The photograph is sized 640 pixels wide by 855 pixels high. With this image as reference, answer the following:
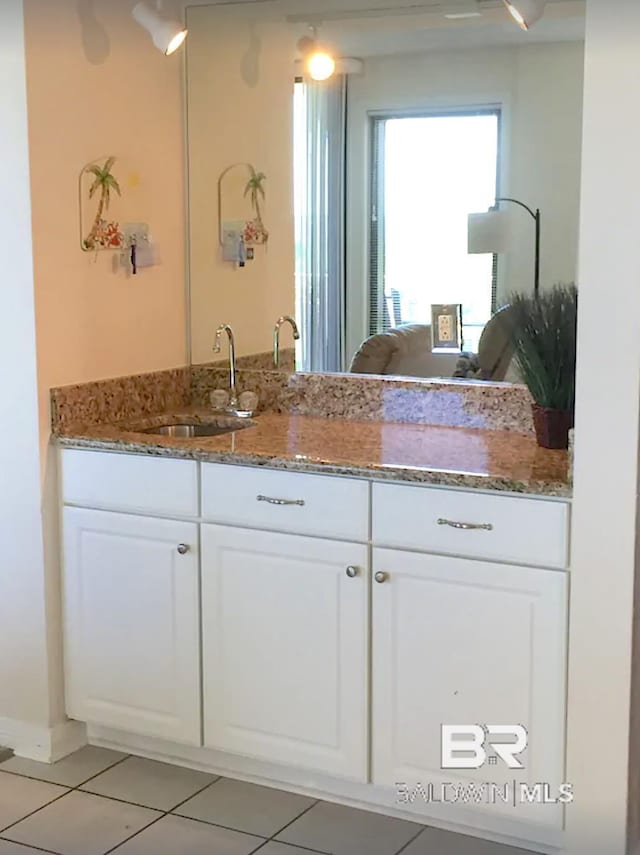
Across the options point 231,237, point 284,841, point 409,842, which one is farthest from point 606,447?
point 231,237

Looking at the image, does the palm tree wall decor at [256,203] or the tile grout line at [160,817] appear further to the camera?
the palm tree wall decor at [256,203]

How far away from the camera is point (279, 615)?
118 inches

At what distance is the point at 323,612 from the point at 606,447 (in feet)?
2.68

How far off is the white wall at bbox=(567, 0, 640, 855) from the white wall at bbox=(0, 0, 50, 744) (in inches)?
56.6

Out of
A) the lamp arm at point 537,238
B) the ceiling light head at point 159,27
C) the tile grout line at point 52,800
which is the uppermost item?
the ceiling light head at point 159,27

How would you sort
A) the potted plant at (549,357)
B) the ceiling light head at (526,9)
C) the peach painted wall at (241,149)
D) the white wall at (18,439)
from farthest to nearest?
1. the peach painted wall at (241,149)
2. the white wall at (18,439)
3. the potted plant at (549,357)
4. the ceiling light head at (526,9)

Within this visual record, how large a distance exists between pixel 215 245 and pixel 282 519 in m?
1.12

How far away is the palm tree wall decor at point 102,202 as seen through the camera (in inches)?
131

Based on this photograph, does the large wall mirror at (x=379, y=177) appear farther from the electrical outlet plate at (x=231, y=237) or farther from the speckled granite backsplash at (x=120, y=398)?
the speckled granite backsplash at (x=120, y=398)

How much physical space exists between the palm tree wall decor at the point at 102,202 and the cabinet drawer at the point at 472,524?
3.66ft

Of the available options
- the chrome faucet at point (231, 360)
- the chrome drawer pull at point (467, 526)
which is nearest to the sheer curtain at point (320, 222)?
the chrome faucet at point (231, 360)

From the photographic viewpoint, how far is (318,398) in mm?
3600

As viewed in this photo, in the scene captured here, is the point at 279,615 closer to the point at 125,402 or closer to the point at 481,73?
the point at 125,402

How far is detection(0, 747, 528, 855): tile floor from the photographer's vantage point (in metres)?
2.87
